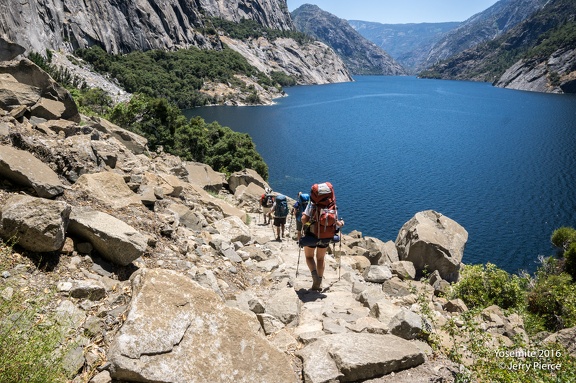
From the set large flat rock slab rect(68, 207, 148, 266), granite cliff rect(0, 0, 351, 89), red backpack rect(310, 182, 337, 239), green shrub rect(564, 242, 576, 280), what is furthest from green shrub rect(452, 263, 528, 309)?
granite cliff rect(0, 0, 351, 89)

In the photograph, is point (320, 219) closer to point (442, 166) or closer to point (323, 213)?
point (323, 213)

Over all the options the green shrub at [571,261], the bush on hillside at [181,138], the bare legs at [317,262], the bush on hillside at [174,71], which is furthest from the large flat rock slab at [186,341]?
the bush on hillside at [174,71]

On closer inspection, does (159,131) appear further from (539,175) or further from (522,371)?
Answer: (539,175)

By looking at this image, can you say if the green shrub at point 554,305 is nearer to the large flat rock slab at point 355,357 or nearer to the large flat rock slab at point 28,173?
the large flat rock slab at point 355,357

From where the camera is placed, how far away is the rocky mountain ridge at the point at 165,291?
4977 millimetres

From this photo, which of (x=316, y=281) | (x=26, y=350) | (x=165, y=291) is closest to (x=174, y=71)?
(x=316, y=281)

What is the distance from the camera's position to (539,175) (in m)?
63.2

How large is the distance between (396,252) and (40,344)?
20.7m

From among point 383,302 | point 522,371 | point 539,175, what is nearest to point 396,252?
point 383,302

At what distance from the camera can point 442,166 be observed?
69375 millimetres

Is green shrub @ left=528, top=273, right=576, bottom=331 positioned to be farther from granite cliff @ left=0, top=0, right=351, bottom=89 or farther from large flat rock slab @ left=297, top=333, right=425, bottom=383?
granite cliff @ left=0, top=0, right=351, bottom=89

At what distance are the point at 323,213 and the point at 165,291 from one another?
526cm

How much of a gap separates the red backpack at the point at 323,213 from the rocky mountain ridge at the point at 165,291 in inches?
68.8

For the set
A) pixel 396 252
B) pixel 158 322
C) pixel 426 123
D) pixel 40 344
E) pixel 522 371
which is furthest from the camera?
pixel 426 123
